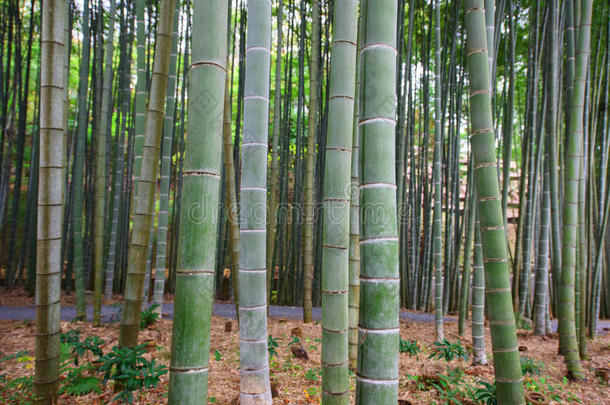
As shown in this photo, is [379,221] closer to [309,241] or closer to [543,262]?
[309,241]

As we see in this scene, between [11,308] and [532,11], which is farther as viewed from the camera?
[11,308]

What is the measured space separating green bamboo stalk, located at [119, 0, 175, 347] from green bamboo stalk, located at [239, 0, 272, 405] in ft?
1.01

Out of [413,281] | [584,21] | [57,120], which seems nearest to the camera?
[57,120]

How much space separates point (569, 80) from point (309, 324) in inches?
110

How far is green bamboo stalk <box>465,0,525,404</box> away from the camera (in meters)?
1.22

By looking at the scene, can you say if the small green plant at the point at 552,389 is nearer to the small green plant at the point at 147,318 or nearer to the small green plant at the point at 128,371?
the small green plant at the point at 128,371

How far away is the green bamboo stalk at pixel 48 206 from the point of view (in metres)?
1.34

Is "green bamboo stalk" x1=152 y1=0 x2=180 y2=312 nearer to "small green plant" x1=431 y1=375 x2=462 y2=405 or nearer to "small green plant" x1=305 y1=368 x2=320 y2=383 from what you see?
"small green plant" x1=305 y1=368 x2=320 y2=383

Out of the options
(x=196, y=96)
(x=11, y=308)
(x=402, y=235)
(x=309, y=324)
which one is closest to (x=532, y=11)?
(x=402, y=235)

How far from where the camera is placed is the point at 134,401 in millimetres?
1715

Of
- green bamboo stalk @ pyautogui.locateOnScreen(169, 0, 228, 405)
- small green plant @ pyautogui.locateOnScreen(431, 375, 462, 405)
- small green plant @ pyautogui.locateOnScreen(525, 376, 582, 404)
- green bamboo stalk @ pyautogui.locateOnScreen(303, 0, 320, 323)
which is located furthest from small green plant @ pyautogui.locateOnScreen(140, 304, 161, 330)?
small green plant @ pyautogui.locateOnScreen(525, 376, 582, 404)

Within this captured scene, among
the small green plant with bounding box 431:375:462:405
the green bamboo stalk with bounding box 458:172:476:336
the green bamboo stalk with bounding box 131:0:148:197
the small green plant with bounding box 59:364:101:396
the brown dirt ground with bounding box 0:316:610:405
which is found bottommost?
the brown dirt ground with bounding box 0:316:610:405

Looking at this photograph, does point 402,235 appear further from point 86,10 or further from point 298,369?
point 86,10

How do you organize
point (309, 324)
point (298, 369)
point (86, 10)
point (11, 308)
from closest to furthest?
point (298, 369)
point (86, 10)
point (309, 324)
point (11, 308)
